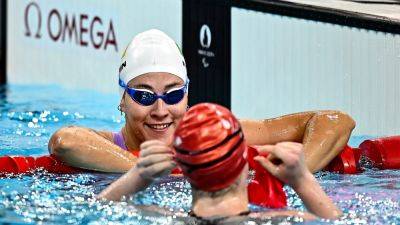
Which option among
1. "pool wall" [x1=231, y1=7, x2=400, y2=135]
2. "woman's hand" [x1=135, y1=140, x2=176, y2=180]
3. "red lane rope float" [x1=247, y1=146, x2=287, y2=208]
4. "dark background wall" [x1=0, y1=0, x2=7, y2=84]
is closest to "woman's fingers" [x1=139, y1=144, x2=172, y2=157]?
"woman's hand" [x1=135, y1=140, x2=176, y2=180]

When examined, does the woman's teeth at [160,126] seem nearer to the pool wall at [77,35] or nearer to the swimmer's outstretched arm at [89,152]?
the swimmer's outstretched arm at [89,152]

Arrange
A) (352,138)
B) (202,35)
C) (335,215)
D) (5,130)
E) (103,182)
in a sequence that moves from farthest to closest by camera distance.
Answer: (202,35) < (5,130) < (352,138) < (103,182) < (335,215)

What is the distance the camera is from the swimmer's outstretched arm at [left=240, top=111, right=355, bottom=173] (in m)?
4.46

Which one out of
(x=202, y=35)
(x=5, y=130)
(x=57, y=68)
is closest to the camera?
(x=5, y=130)

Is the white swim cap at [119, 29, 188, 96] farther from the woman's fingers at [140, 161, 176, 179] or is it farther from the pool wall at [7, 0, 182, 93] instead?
the pool wall at [7, 0, 182, 93]

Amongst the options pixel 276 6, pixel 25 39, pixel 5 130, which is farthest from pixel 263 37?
pixel 25 39

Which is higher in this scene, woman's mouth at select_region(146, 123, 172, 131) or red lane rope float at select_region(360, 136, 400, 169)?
woman's mouth at select_region(146, 123, 172, 131)

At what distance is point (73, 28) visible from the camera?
7828 millimetres

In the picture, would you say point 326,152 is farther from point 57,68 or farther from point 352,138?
point 57,68

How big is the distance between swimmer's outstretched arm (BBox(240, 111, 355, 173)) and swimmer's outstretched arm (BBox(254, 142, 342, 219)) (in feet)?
3.60

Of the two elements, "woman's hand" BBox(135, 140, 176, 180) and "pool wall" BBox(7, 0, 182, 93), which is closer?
"woman's hand" BBox(135, 140, 176, 180)

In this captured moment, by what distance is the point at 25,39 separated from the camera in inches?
330

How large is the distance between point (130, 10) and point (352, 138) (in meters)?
2.22

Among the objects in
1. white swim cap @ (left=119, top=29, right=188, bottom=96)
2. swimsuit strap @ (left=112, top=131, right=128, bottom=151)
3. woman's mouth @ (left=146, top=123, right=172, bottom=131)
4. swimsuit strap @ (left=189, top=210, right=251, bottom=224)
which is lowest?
swimsuit strap @ (left=112, top=131, right=128, bottom=151)
